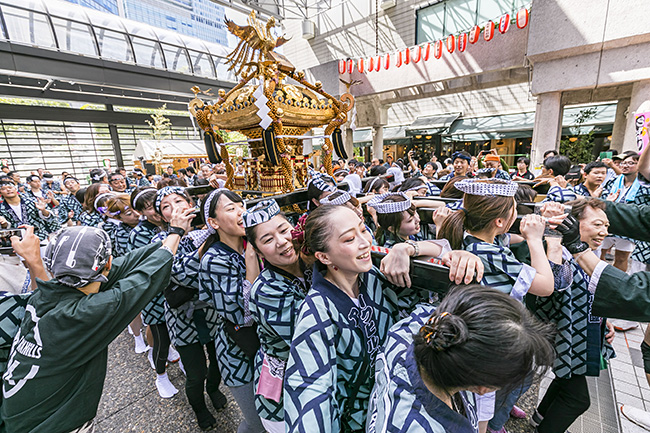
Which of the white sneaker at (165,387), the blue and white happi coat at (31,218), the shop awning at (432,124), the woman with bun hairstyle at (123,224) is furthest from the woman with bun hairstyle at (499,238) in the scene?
the shop awning at (432,124)

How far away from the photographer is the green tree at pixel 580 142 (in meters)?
10.3

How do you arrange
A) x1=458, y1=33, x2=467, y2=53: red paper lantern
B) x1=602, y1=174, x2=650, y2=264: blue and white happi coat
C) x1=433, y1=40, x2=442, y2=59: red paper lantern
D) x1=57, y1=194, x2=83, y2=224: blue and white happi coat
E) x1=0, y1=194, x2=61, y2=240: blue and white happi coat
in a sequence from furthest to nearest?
x1=433, y1=40, x2=442, y2=59: red paper lantern, x1=458, y1=33, x2=467, y2=53: red paper lantern, x1=57, y1=194, x2=83, y2=224: blue and white happi coat, x1=0, y1=194, x2=61, y2=240: blue and white happi coat, x1=602, y1=174, x2=650, y2=264: blue and white happi coat

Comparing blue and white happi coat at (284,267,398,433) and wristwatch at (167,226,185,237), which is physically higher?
wristwatch at (167,226,185,237)

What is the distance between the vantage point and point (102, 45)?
43.9ft

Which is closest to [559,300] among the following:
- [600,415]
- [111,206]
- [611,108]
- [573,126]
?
[600,415]

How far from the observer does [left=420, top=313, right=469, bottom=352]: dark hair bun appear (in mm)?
749

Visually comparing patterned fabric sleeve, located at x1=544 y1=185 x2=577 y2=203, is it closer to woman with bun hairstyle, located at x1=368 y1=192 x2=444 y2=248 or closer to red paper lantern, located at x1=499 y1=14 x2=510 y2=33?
woman with bun hairstyle, located at x1=368 y1=192 x2=444 y2=248

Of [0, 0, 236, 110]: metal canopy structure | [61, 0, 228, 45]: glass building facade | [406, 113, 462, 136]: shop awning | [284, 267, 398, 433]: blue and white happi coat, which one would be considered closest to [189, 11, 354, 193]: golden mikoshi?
[284, 267, 398, 433]: blue and white happi coat

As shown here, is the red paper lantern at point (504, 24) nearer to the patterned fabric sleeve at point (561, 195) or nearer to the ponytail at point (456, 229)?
the patterned fabric sleeve at point (561, 195)

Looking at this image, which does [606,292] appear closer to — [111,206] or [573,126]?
[111,206]

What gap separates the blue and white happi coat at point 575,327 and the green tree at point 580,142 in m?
11.1

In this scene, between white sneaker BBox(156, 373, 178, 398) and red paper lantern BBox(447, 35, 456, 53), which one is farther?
red paper lantern BBox(447, 35, 456, 53)

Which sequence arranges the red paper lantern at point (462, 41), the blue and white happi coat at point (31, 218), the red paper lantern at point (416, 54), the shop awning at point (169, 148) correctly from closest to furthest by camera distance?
the blue and white happi coat at point (31, 218) → the red paper lantern at point (462, 41) → the red paper lantern at point (416, 54) → the shop awning at point (169, 148)

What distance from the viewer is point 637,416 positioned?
204 centimetres
